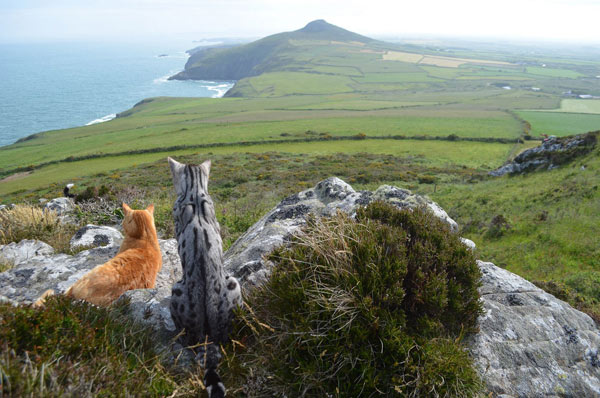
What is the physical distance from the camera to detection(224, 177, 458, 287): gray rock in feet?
20.0

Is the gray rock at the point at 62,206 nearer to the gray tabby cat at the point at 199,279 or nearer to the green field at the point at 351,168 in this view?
the green field at the point at 351,168

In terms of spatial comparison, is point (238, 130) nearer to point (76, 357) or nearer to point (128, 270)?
point (128, 270)

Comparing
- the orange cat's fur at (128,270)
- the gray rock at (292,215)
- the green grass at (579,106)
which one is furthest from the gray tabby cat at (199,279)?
the green grass at (579,106)

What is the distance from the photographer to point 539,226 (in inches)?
535

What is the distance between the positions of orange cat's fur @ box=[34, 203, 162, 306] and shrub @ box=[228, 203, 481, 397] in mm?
2308

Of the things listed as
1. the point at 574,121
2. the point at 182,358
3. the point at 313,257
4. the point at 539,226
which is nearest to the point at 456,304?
the point at 313,257

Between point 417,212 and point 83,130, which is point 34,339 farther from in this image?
point 83,130

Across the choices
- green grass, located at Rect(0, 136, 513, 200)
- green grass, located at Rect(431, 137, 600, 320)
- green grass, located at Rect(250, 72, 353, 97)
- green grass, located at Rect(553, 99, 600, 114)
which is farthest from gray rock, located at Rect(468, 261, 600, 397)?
green grass, located at Rect(250, 72, 353, 97)

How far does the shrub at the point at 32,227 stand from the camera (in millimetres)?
10906

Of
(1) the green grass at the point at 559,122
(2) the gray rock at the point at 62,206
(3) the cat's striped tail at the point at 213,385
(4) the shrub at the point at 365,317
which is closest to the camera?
(3) the cat's striped tail at the point at 213,385

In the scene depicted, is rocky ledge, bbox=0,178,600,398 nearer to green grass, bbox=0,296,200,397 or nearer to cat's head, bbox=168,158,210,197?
green grass, bbox=0,296,200,397

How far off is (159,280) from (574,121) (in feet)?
340

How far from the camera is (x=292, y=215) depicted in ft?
29.6

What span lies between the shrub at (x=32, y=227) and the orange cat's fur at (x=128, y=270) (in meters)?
5.86
